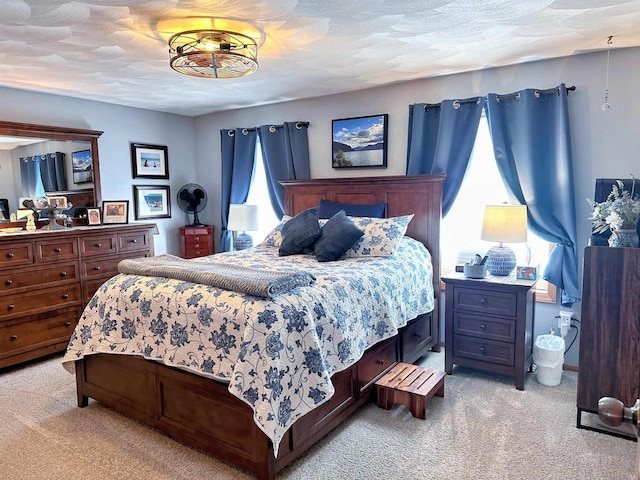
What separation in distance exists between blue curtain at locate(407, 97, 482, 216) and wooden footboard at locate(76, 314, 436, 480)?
1556mm

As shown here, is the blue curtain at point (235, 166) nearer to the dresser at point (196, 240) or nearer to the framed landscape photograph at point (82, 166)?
the dresser at point (196, 240)

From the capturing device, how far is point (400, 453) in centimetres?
226

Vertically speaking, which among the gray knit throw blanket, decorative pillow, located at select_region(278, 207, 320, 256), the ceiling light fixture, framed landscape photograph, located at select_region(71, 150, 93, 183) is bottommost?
the gray knit throw blanket

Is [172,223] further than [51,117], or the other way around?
[172,223]

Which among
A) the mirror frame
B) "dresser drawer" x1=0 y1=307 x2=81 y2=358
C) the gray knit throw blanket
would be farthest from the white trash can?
the mirror frame

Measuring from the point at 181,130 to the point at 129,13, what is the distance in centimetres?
317

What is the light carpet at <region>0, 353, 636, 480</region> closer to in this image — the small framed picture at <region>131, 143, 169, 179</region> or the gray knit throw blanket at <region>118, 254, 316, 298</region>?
the gray knit throw blanket at <region>118, 254, 316, 298</region>

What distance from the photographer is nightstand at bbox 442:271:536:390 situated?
2.99 meters

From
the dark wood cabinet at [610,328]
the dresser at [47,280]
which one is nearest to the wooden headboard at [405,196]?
the dark wood cabinet at [610,328]

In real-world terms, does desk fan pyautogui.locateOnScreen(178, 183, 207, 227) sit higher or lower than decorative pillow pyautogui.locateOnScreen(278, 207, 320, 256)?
higher

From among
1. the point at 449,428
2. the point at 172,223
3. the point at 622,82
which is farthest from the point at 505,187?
the point at 172,223

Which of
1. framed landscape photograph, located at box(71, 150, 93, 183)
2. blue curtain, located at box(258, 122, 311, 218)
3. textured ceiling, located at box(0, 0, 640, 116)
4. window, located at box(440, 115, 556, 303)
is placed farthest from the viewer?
blue curtain, located at box(258, 122, 311, 218)

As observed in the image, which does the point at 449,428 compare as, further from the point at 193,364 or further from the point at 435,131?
the point at 435,131

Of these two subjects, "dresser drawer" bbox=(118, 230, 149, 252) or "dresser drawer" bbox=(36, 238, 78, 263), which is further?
"dresser drawer" bbox=(118, 230, 149, 252)
